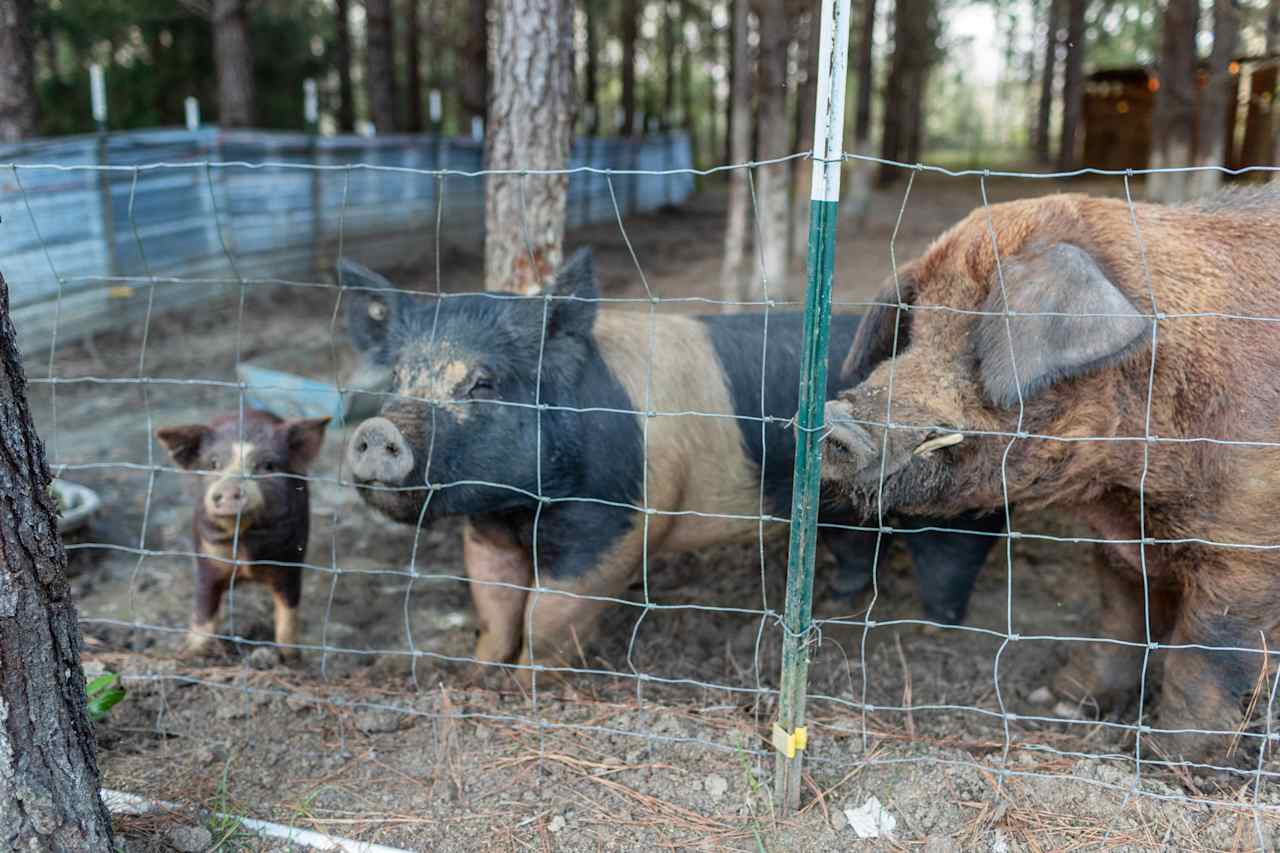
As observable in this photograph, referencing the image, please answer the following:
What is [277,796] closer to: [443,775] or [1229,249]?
[443,775]

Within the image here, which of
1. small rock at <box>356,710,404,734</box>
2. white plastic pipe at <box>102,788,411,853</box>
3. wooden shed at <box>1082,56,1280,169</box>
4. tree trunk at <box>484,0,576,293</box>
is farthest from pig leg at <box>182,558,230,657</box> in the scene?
wooden shed at <box>1082,56,1280,169</box>

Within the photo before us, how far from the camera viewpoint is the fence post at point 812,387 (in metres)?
2.23

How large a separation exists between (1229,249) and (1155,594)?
1.25m

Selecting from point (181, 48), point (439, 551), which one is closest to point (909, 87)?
point (181, 48)

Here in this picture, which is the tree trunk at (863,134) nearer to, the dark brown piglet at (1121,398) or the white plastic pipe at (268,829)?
the dark brown piglet at (1121,398)

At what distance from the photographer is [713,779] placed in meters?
2.88

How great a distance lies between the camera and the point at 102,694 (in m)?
3.09

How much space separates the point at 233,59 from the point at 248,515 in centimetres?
1083

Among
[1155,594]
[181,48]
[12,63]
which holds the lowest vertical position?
[1155,594]

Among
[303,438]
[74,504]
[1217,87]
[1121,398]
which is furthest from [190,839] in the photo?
[1217,87]

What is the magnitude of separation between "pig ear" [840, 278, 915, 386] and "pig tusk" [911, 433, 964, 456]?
1.63 feet

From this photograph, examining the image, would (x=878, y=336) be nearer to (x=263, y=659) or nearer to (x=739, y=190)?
(x=263, y=659)

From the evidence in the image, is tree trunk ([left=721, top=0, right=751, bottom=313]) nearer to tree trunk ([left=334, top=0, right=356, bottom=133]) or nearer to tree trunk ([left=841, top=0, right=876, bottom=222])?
tree trunk ([left=841, top=0, right=876, bottom=222])

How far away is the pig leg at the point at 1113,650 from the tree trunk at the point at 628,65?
1914 centimetres
